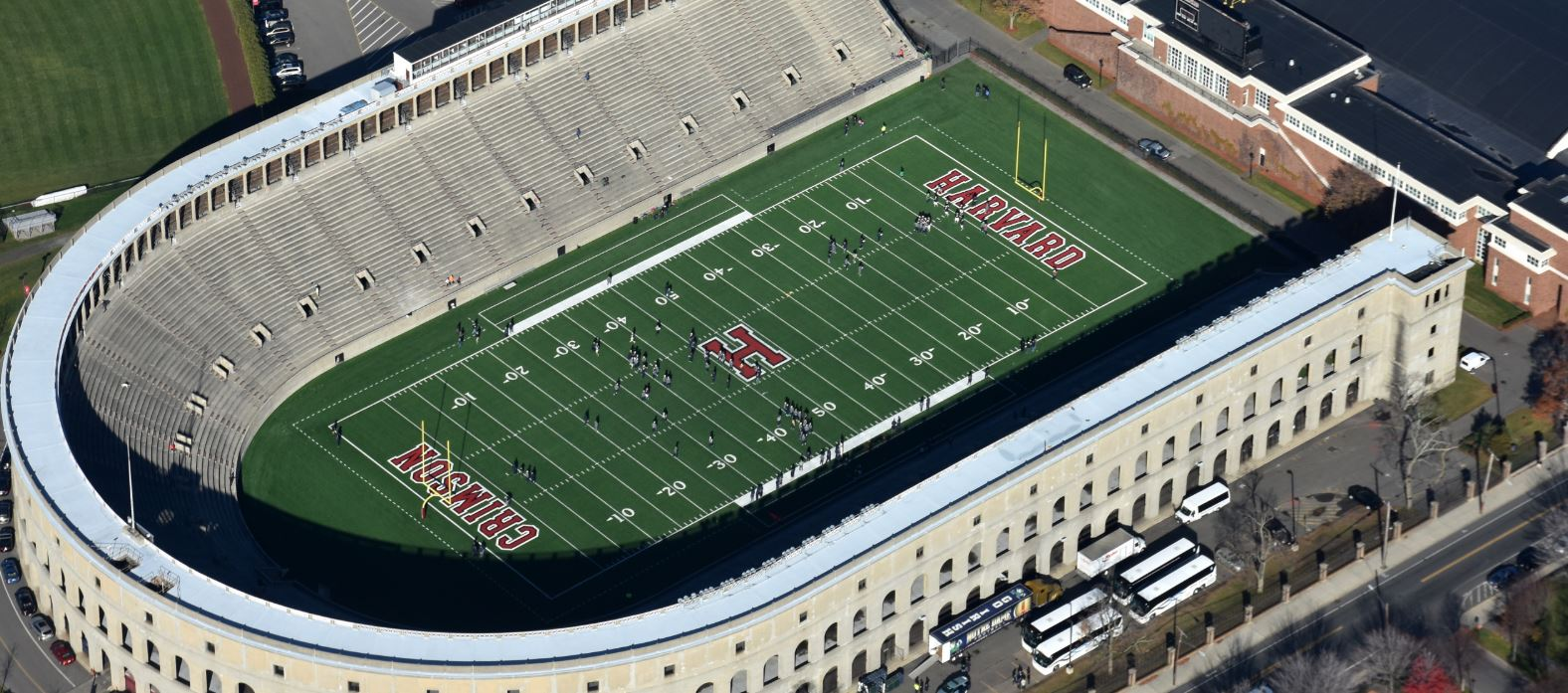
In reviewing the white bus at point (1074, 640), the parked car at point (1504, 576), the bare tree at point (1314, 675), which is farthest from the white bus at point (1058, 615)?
the parked car at point (1504, 576)

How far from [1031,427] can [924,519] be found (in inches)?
442

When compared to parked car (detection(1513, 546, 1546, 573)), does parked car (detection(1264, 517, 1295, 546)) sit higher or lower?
higher

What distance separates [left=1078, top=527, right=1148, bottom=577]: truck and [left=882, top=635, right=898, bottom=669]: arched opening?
46.1ft

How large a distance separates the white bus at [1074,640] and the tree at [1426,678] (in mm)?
17828

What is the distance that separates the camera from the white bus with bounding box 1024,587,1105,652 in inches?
7490

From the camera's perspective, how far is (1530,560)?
196 meters

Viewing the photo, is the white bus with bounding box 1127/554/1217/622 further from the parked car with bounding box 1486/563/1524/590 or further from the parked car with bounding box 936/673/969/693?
the parked car with bounding box 1486/563/1524/590

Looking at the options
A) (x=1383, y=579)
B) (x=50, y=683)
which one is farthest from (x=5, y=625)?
(x=1383, y=579)

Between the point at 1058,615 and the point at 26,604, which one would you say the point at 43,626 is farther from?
the point at 1058,615

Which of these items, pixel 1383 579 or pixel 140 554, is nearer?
pixel 140 554

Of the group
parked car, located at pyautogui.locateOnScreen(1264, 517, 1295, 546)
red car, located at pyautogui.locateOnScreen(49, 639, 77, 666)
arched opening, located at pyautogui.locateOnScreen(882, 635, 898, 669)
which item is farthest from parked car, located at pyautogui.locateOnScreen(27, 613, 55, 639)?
parked car, located at pyautogui.locateOnScreen(1264, 517, 1295, 546)

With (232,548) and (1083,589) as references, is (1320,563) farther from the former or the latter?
(232,548)

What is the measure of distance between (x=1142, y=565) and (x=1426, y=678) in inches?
764

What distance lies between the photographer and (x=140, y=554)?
18262 centimetres
